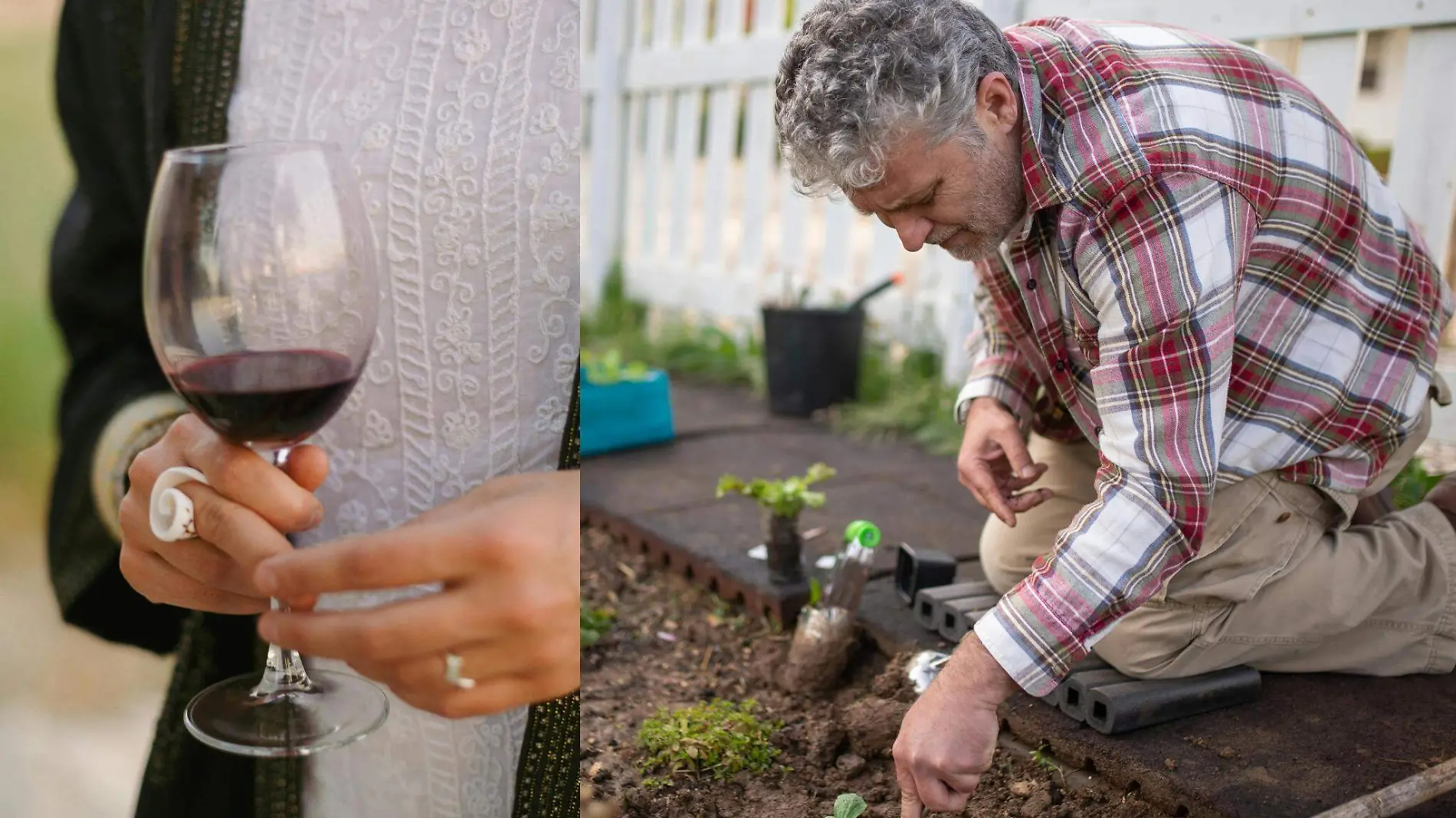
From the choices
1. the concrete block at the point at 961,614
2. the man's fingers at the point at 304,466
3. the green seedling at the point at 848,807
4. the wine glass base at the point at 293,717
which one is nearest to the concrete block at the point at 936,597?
the concrete block at the point at 961,614

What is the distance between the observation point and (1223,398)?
1.64 meters

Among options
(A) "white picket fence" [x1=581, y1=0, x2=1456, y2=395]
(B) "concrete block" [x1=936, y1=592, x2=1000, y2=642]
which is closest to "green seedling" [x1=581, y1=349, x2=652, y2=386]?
(A) "white picket fence" [x1=581, y1=0, x2=1456, y2=395]

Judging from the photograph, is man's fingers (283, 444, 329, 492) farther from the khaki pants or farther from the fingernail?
the khaki pants

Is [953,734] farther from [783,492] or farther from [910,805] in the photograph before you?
[783,492]

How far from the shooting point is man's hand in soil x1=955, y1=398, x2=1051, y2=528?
6.99 ft

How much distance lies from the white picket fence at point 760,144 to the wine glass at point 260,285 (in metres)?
3.03

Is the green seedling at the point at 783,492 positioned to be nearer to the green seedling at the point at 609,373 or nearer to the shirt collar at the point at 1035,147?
the shirt collar at the point at 1035,147

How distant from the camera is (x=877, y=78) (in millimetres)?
1544

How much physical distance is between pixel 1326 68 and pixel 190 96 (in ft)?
10.4

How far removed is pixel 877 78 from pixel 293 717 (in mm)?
1043

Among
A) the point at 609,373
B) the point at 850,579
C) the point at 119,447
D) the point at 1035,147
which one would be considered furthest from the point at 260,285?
the point at 609,373

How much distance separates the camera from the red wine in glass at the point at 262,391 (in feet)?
2.90

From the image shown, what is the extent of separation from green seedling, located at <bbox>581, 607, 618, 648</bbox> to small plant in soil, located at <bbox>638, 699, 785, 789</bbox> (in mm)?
483

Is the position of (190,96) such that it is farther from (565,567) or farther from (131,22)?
(565,567)
